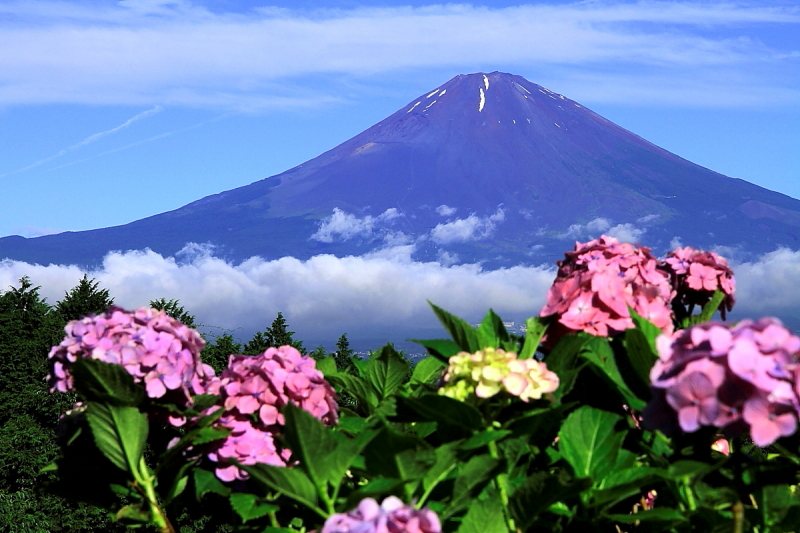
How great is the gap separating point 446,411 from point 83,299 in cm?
3582

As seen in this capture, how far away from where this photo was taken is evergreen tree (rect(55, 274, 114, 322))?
116 feet

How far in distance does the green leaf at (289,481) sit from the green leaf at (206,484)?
0.56 m

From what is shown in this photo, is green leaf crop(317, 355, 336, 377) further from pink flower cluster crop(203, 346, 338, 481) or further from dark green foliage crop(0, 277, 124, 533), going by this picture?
dark green foliage crop(0, 277, 124, 533)

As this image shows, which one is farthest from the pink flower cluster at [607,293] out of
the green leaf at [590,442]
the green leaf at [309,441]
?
the green leaf at [309,441]

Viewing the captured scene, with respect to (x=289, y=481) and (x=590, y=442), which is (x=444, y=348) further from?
(x=289, y=481)

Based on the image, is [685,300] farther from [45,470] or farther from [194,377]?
[45,470]

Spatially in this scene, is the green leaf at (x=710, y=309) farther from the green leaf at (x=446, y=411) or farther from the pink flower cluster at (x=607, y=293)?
the green leaf at (x=446, y=411)

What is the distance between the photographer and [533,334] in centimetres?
279

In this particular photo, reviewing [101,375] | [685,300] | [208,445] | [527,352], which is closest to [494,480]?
[527,352]

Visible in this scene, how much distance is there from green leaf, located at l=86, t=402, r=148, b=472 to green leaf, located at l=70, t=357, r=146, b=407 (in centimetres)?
3

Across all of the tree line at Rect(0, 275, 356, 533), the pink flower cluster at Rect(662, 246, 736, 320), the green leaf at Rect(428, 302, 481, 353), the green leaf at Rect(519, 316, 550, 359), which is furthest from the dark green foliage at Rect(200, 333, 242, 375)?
the green leaf at Rect(428, 302, 481, 353)

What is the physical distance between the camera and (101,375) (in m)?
2.51

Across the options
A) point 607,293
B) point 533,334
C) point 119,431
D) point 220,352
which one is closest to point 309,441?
point 119,431

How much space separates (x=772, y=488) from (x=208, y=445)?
154 cm
